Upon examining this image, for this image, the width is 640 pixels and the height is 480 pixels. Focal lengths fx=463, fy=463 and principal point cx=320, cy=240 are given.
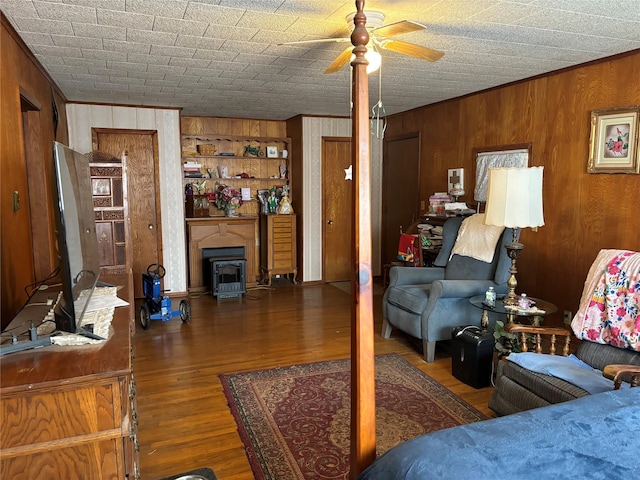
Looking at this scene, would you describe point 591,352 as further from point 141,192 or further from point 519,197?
point 141,192

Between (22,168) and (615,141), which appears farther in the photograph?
(615,141)

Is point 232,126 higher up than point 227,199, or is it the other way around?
point 232,126

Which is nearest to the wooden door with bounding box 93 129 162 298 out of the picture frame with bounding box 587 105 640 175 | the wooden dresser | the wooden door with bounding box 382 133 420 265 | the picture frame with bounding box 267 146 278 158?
the picture frame with bounding box 267 146 278 158

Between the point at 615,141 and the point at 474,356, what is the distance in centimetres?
196

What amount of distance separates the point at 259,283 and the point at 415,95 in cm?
333

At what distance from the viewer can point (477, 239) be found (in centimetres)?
406

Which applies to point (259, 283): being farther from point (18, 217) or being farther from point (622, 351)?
point (622, 351)

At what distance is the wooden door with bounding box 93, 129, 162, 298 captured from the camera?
564 cm

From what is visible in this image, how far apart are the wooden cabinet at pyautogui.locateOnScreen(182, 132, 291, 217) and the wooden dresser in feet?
16.6

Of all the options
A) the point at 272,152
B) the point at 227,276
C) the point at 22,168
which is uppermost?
the point at 272,152

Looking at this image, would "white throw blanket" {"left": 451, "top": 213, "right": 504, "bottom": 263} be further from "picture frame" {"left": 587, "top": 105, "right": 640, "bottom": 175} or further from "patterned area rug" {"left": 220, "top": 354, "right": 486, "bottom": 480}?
"patterned area rug" {"left": 220, "top": 354, "right": 486, "bottom": 480}

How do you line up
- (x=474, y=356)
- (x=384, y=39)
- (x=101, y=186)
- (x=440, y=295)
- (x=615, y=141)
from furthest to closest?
1. (x=101, y=186)
2. (x=440, y=295)
3. (x=615, y=141)
4. (x=474, y=356)
5. (x=384, y=39)

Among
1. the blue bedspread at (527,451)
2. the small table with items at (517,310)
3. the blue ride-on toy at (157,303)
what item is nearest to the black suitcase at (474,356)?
the small table with items at (517,310)

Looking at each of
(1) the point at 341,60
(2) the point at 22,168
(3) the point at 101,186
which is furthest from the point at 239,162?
(1) the point at 341,60
